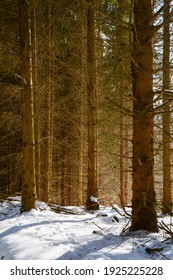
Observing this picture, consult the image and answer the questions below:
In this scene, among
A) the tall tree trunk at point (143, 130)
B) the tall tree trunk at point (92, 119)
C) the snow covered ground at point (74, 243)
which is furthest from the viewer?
the tall tree trunk at point (92, 119)

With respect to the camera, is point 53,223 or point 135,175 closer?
point 135,175

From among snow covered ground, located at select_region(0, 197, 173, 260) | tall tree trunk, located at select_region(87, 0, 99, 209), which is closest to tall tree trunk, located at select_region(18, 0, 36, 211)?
snow covered ground, located at select_region(0, 197, 173, 260)

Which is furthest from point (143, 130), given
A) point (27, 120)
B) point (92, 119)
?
point (92, 119)

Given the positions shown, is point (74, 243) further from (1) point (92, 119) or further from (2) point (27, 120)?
(1) point (92, 119)

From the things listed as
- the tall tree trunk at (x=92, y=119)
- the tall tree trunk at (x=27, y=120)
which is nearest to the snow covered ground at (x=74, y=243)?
the tall tree trunk at (x=27, y=120)

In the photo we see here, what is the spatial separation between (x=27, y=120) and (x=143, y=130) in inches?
128

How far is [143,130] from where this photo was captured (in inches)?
178

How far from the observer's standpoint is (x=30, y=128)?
6730 mm

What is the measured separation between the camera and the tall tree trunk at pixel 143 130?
4.47m

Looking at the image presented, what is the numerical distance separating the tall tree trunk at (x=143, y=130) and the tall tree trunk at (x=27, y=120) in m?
3.00

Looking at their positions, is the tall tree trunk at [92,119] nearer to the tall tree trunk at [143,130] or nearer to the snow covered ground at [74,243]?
the snow covered ground at [74,243]
